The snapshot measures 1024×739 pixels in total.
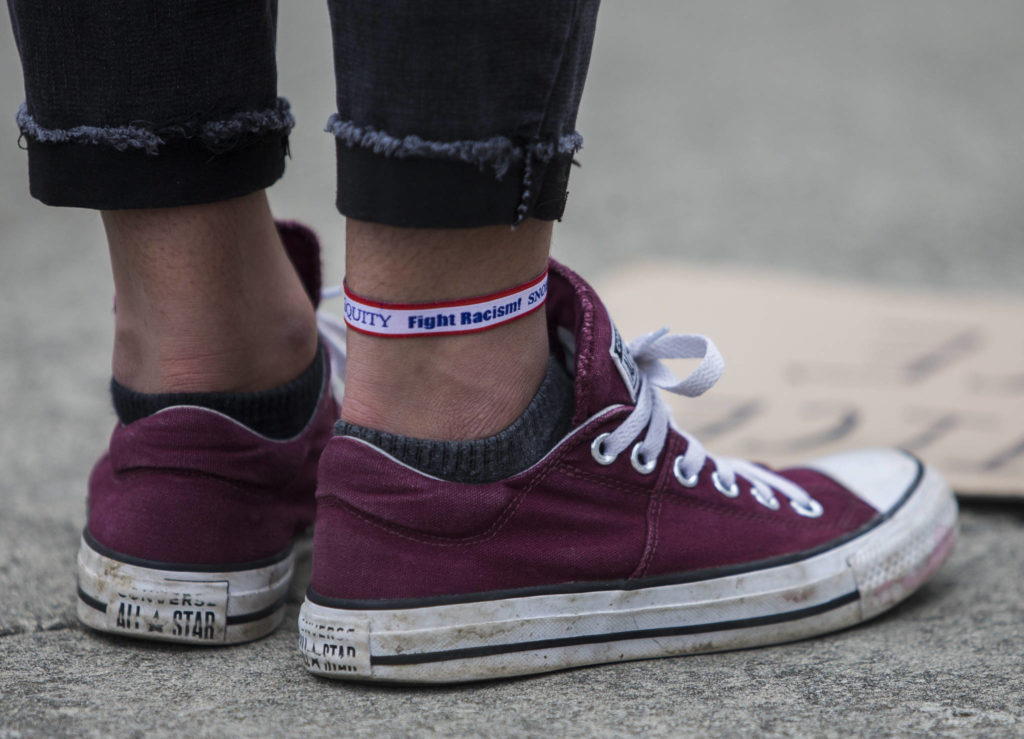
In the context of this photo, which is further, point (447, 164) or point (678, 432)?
point (678, 432)

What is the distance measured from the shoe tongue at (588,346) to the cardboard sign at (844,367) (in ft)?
1.67

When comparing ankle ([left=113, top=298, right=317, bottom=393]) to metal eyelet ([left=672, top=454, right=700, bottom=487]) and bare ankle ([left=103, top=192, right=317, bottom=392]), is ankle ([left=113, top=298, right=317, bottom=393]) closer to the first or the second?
bare ankle ([left=103, top=192, right=317, bottom=392])

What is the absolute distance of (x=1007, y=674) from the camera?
696 mm

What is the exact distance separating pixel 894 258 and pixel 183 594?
1682mm

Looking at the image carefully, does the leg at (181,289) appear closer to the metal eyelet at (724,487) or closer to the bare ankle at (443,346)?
the bare ankle at (443,346)

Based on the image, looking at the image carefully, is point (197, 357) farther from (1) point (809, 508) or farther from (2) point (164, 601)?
(1) point (809, 508)

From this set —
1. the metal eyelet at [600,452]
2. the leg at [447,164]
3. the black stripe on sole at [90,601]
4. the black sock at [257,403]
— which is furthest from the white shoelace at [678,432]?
the black stripe on sole at [90,601]

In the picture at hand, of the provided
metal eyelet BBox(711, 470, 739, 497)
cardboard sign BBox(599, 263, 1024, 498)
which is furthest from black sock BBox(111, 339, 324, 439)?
cardboard sign BBox(599, 263, 1024, 498)

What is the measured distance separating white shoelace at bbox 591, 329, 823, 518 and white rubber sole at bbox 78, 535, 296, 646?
0.29m

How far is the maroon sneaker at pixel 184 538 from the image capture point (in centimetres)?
72

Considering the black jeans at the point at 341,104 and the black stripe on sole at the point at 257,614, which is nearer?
the black jeans at the point at 341,104

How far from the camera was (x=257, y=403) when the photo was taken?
31.5 inches

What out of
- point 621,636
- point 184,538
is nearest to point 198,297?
point 184,538

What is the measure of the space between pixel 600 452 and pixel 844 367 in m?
0.84
